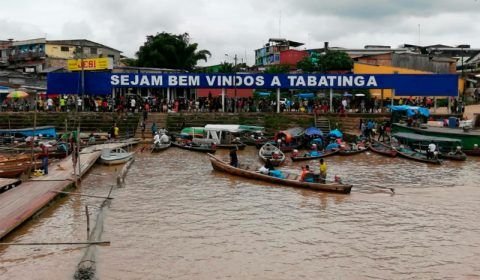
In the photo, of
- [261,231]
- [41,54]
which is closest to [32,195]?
[261,231]

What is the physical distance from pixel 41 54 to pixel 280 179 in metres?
50.3

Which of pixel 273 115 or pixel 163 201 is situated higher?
pixel 273 115

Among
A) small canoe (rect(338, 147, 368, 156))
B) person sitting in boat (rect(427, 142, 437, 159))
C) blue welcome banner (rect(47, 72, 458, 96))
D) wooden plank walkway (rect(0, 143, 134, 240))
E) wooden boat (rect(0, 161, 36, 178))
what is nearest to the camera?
wooden plank walkway (rect(0, 143, 134, 240))

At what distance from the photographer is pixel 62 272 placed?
13445 mm

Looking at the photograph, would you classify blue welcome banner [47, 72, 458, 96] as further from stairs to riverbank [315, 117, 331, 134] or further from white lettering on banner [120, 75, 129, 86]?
stairs to riverbank [315, 117, 331, 134]

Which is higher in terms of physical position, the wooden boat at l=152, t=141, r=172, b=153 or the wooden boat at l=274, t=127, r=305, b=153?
the wooden boat at l=274, t=127, r=305, b=153

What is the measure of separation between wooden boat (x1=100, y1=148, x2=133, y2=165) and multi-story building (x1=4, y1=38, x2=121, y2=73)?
3555 cm

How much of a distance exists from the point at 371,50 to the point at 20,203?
2939 inches

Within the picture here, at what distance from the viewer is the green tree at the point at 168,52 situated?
73750mm

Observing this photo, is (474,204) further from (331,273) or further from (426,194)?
(331,273)

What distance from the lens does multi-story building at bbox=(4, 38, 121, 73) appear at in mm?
65000

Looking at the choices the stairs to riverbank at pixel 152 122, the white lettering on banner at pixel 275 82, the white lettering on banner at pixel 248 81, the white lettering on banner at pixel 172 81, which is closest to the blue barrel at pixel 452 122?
the white lettering on banner at pixel 275 82

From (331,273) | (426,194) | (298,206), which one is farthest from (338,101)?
(331,273)

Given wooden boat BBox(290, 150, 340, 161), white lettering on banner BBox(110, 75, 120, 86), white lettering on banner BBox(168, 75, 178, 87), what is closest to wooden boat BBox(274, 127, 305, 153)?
wooden boat BBox(290, 150, 340, 161)
